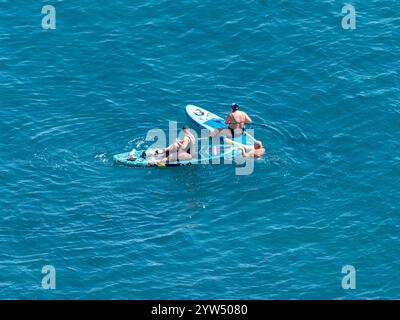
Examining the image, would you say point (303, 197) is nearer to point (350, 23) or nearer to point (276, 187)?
point (276, 187)

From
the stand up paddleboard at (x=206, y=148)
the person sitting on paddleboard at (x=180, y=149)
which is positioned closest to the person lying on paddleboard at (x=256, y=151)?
the stand up paddleboard at (x=206, y=148)

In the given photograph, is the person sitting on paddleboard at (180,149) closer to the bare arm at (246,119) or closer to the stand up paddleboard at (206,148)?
the stand up paddleboard at (206,148)

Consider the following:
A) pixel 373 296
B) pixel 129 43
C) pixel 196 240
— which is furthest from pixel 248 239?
pixel 129 43

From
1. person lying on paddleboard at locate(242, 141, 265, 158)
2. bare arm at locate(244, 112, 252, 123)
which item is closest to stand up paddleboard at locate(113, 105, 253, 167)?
person lying on paddleboard at locate(242, 141, 265, 158)

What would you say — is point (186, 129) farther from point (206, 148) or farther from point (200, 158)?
point (206, 148)
